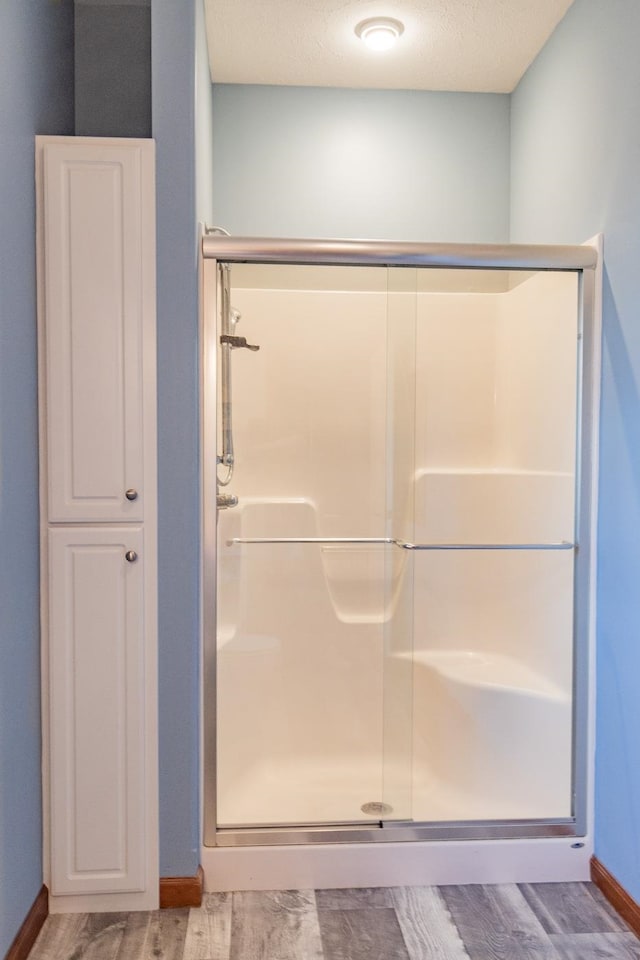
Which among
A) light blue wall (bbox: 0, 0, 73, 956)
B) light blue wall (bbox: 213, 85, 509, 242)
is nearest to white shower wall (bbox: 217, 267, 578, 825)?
light blue wall (bbox: 0, 0, 73, 956)

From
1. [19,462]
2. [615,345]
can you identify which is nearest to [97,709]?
[19,462]

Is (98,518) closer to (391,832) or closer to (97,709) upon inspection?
(97,709)

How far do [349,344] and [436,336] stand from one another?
0.26 metres

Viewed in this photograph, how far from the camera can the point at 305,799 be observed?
2328 mm

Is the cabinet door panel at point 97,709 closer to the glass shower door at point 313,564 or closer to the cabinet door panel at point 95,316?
the cabinet door panel at point 95,316

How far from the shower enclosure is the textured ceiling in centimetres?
89

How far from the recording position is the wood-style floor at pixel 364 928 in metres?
1.94

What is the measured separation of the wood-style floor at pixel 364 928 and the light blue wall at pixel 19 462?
0.25 m

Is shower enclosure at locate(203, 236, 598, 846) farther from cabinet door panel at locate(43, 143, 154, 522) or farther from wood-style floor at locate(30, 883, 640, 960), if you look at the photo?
cabinet door panel at locate(43, 143, 154, 522)

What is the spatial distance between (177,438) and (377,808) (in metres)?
1.23

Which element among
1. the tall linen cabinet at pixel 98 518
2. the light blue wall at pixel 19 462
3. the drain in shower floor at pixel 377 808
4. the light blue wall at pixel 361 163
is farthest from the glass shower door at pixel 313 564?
the light blue wall at pixel 361 163

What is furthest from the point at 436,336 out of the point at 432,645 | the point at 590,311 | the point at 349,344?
the point at 432,645

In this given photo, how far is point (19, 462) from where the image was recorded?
1899 mm

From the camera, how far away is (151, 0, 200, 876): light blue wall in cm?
206
